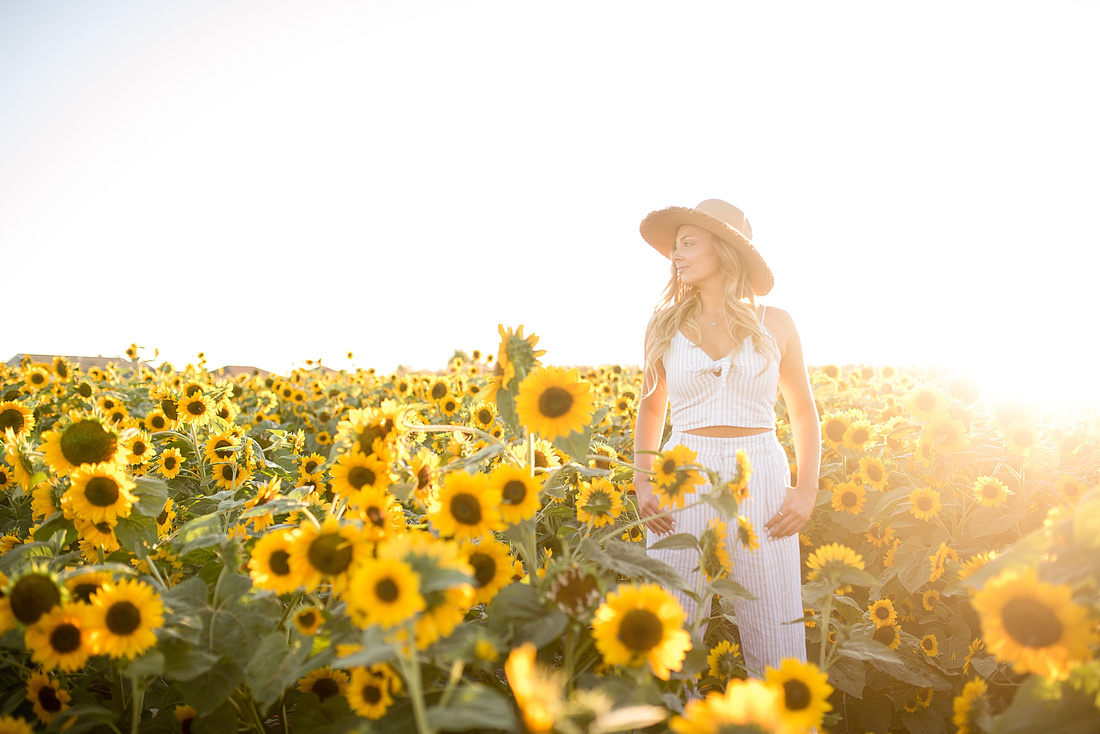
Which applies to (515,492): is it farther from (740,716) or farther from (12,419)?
(12,419)

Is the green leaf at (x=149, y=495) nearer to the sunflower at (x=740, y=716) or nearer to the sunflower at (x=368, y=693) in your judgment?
the sunflower at (x=368, y=693)

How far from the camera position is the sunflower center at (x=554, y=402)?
1.47 m

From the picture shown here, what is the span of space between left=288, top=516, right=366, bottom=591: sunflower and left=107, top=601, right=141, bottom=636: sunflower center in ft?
1.20

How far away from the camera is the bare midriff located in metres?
2.76

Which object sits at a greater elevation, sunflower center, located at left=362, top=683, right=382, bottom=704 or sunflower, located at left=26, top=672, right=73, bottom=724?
sunflower center, located at left=362, top=683, right=382, bottom=704

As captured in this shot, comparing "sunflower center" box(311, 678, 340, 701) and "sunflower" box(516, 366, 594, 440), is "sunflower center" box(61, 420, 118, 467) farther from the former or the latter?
"sunflower" box(516, 366, 594, 440)

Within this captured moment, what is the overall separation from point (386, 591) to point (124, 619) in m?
0.77

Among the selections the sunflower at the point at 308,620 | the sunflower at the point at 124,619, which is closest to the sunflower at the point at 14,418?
the sunflower at the point at 124,619

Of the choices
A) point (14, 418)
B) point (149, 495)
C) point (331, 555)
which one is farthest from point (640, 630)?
point (14, 418)

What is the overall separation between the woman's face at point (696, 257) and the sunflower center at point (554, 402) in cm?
163

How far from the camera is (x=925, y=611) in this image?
124 inches

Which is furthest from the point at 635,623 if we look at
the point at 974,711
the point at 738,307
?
the point at 738,307

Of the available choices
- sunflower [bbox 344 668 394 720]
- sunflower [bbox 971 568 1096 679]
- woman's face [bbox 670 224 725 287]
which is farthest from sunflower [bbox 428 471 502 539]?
woman's face [bbox 670 224 725 287]

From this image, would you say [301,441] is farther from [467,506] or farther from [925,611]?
[925,611]
